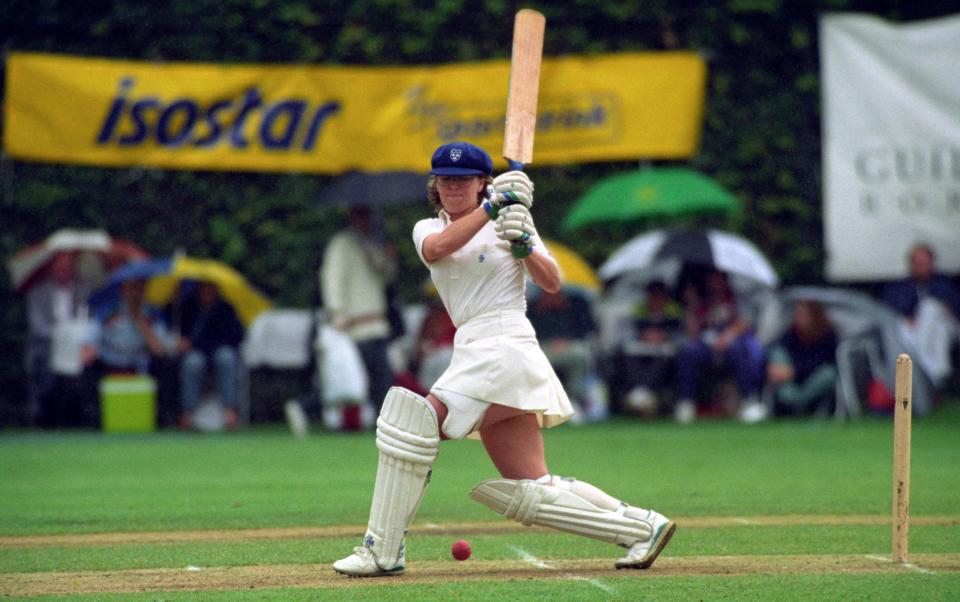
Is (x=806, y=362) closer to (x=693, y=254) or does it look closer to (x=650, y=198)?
(x=693, y=254)

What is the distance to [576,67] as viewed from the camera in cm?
1695

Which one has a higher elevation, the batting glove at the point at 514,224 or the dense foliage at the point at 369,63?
→ the dense foliage at the point at 369,63

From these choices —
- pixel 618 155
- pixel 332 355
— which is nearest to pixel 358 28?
pixel 618 155

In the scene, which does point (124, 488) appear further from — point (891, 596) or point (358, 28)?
point (358, 28)

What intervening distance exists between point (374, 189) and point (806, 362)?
14.9 feet

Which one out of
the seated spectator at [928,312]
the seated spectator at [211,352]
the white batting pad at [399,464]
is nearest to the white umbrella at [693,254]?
the seated spectator at [928,312]

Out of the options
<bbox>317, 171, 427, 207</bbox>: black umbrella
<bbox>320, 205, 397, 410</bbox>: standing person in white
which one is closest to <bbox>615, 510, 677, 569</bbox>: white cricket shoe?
<bbox>320, 205, 397, 410</bbox>: standing person in white

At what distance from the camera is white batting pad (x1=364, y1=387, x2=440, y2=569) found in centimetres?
643

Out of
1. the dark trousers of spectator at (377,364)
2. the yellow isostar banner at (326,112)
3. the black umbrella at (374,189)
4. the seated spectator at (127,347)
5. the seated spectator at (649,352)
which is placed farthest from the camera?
the yellow isostar banner at (326,112)

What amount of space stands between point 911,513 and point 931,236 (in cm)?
829

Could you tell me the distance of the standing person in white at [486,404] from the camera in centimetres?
643

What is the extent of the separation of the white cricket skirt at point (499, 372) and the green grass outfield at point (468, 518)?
2.29ft

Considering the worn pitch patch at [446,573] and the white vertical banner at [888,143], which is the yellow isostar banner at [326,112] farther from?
the worn pitch patch at [446,573]

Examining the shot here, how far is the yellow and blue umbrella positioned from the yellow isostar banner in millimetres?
1351
